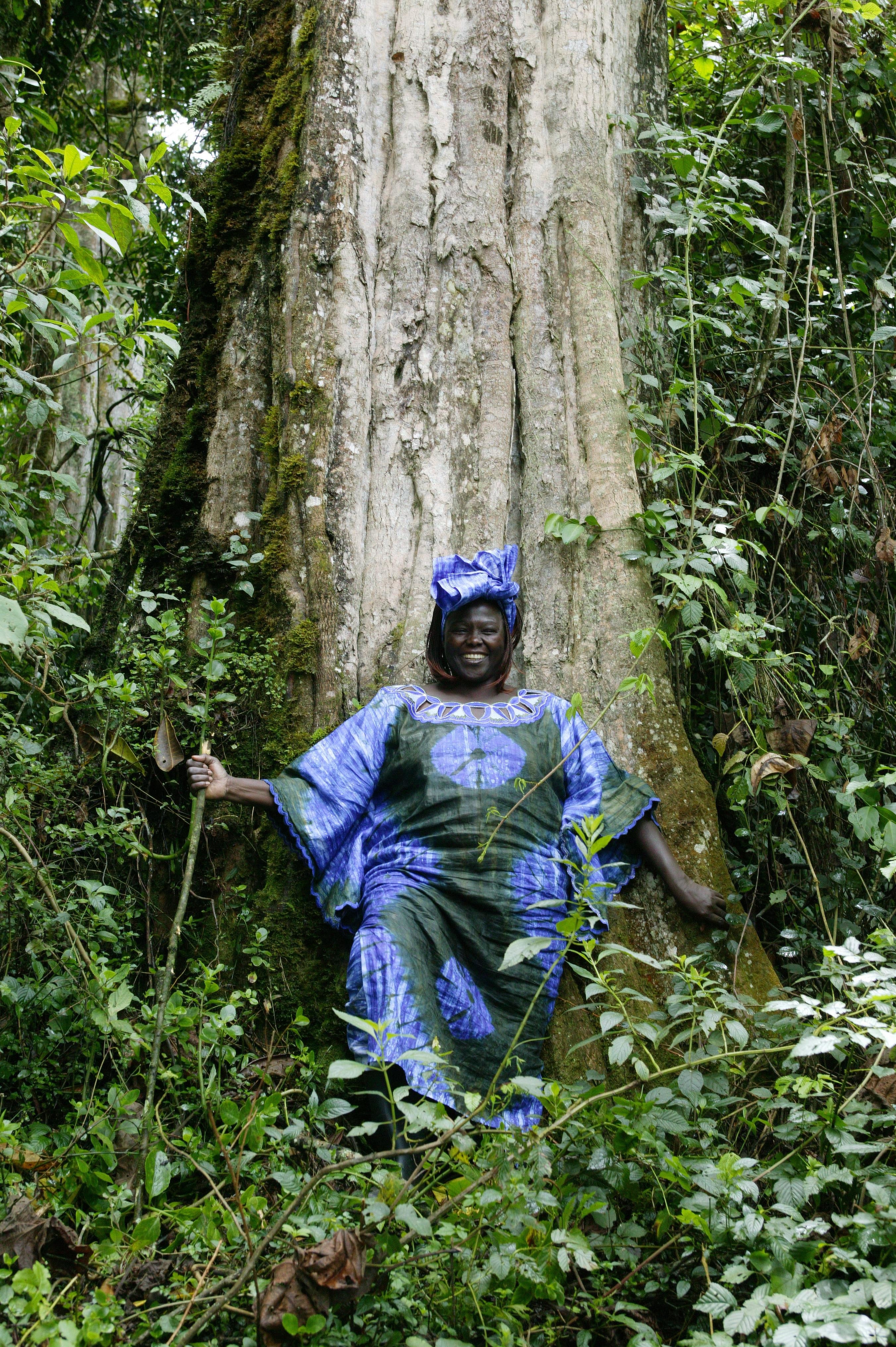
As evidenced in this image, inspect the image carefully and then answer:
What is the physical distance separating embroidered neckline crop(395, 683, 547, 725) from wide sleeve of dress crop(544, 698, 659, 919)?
0.36 ft

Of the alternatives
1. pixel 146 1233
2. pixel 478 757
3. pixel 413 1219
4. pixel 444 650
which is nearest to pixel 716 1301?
pixel 413 1219

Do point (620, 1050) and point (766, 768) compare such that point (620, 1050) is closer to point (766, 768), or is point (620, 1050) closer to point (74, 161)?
point (766, 768)

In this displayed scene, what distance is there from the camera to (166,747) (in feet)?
13.2

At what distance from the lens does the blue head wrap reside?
4.12m

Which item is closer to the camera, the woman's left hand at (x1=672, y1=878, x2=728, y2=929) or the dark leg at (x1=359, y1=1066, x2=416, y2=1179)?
the dark leg at (x1=359, y1=1066, x2=416, y2=1179)

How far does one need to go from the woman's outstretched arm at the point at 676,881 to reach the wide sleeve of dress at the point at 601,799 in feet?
0.16

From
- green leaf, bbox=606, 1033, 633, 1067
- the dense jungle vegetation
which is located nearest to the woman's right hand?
the dense jungle vegetation

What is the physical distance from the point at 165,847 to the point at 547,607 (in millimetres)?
A: 1720

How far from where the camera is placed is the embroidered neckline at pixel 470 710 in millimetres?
4039

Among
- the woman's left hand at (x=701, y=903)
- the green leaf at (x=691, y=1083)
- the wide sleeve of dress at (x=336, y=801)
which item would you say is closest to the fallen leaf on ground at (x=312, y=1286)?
the green leaf at (x=691, y=1083)

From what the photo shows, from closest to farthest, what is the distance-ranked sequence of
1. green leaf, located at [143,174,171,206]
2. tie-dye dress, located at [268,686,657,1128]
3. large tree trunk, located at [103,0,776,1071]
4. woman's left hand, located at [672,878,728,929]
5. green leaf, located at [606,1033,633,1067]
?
green leaf, located at [606,1033,633,1067] < green leaf, located at [143,174,171,206] < tie-dye dress, located at [268,686,657,1128] < woman's left hand, located at [672,878,728,929] < large tree trunk, located at [103,0,776,1071]

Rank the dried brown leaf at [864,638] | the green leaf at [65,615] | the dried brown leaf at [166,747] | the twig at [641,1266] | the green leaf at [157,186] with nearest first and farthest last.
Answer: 1. the twig at [641,1266]
2. the green leaf at [65,615]
3. the green leaf at [157,186]
4. the dried brown leaf at [166,747]
5. the dried brown leaf at [864,638]

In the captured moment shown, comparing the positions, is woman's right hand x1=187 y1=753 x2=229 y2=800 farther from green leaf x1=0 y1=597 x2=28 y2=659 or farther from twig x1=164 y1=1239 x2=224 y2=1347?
twig x1=164 y1=1239 x2=224 y2=1347

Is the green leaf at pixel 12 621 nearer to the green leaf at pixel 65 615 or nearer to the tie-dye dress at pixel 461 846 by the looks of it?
the green leaf at pixel 65 615
